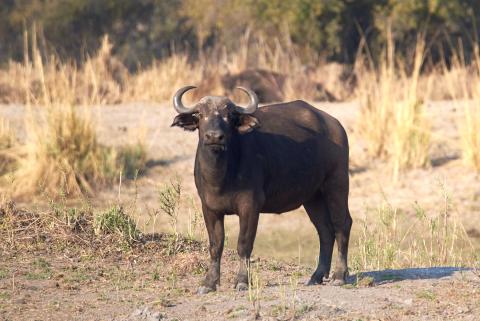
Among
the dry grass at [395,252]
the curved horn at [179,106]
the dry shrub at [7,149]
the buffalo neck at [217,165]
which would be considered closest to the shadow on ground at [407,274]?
the dry grass at [395,252]

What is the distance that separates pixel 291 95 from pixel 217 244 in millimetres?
11802

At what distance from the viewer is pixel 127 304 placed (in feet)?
28.6

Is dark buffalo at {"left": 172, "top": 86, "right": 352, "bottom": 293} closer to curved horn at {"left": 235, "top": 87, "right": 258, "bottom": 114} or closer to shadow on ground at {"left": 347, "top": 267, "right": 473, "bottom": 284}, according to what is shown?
curved horn at {"left": 235, "top": 87, "right": 258, "bottom": 114}

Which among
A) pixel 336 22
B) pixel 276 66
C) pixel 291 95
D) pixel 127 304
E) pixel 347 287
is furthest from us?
pixel 336 22

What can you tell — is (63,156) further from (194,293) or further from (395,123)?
(194,293)

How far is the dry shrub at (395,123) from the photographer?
16875mm

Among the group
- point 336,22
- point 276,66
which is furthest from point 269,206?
point 336,22

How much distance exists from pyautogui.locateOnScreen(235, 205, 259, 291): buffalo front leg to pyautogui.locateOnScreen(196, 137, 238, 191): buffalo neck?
289mm

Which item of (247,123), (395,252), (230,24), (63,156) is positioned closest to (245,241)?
(247,123)

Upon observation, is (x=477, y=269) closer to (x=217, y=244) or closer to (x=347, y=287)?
(x=347, y=287)

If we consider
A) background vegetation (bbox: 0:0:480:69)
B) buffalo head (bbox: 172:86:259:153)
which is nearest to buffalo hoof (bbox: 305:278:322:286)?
buffalo head (bbox: 172:86:259:153)

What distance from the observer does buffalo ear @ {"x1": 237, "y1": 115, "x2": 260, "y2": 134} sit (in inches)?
347

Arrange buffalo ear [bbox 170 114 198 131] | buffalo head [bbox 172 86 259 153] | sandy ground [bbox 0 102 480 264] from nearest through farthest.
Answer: buffalo head [bbox 172 86 259 153] < buffalo ear [bbox 170 114 198 131] < sandy ground [bbox 0 102 480 264]

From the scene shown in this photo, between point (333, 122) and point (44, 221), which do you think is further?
point (44, 221)
